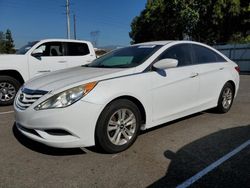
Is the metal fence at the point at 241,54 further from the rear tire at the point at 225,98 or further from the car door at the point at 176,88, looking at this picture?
the car door at the point at 176,88

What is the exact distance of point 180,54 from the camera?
511 cm

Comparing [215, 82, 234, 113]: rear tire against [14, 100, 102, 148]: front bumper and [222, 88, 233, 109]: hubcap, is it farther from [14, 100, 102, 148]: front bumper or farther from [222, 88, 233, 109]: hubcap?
[14, 100, 102, 148]: front bumper

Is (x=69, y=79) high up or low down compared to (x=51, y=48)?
down

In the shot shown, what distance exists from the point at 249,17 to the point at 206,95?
76.5 ft

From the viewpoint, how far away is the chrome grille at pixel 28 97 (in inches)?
150

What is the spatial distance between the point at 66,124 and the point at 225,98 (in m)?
3.79

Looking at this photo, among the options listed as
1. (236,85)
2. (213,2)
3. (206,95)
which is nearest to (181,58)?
(206,95)

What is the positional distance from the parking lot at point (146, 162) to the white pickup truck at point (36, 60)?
2.70m

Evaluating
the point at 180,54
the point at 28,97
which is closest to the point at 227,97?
the point at 180,54

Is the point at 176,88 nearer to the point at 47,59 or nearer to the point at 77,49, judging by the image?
the point at 47,59

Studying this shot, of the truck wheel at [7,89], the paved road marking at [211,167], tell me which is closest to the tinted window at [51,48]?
the truck wheel at [7,89]

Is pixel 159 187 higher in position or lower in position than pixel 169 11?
lower

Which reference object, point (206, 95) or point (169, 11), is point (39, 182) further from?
point (169, 11)

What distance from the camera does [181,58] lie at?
16.6 ft
